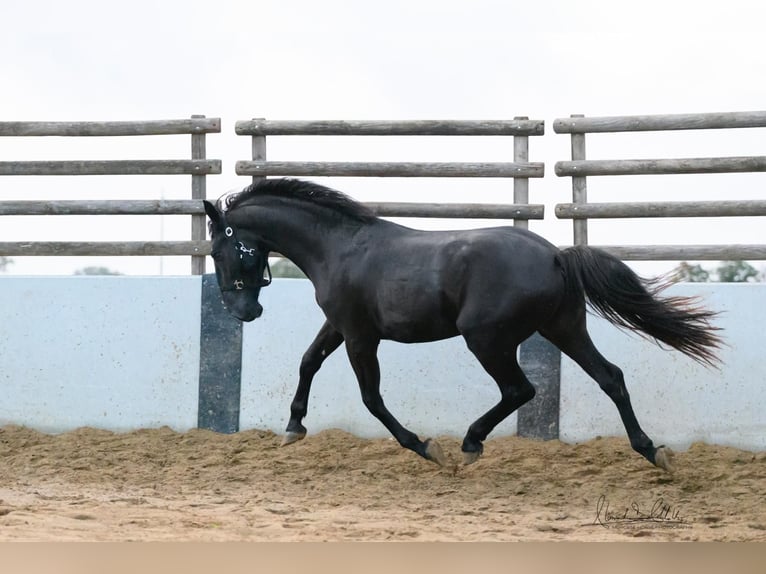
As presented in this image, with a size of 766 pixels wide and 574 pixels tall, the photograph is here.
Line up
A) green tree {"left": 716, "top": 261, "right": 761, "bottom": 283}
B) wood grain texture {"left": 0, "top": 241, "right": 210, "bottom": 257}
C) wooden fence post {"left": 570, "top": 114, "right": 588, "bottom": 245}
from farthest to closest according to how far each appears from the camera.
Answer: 1. green tree {"left": 716, "top": 261, "right": 761, "bottom": 283}
2. wood grain texture {"left": 0, "top": 241, "right": 210, "bottom": 257}
3. wooden fence post {"left": 570, "top": 114, "right": 588, "bottom": 245}

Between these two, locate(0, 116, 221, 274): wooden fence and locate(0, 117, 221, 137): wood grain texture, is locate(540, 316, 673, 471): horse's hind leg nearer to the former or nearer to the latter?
locate(0, 116, 221, 274): wooden fence

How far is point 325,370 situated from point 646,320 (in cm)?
278

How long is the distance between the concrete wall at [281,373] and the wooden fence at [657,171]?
1.22 feet

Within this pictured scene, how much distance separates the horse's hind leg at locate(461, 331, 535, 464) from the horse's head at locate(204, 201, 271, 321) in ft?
5.32

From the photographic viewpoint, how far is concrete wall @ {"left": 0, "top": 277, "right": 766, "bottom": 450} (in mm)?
7648

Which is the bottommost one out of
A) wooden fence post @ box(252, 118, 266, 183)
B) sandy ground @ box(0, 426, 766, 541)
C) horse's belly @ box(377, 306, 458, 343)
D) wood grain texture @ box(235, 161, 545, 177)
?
sandy ground @ box(0, 426, 766, 541)

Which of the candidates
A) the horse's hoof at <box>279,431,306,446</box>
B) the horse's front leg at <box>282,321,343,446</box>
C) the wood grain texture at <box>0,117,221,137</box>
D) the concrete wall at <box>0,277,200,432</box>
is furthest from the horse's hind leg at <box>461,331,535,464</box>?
the wood grain texture at <box>0,117,221,137</box>

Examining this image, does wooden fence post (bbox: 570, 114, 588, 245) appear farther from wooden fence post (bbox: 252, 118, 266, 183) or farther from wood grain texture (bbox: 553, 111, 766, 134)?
wooden fence post (bbox: 252, 118, 266, 183)

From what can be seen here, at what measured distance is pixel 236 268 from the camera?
7016mm

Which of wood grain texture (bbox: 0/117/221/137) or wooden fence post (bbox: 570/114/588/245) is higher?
wood grain texture (bbox: 0/117/221/137)

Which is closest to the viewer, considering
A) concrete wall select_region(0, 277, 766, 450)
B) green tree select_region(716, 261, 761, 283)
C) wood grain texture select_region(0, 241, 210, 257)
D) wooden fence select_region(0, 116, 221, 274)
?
concrete wall select_region(0, 277, 766, 450)

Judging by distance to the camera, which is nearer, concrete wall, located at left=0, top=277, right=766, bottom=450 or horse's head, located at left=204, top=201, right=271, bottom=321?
horse's head, located at left=204, top=201, right=271, bottom=321

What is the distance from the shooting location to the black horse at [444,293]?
6.38 metres

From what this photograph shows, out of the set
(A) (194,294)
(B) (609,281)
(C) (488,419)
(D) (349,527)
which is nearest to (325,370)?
(A) (194,294)
